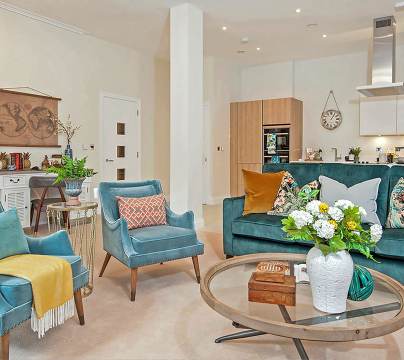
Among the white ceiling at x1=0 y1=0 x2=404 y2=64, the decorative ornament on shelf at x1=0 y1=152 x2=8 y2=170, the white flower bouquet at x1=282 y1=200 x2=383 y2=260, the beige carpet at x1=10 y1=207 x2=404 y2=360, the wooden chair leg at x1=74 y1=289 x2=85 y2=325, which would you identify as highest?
the white ceiling at x1=0 y1=0 x2=404 y2=64

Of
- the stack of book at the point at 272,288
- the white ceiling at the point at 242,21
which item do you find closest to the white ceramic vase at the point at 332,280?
the stack of book at the point at 272,288

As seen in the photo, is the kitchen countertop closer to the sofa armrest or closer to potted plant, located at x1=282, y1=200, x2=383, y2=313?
the sofa armrest

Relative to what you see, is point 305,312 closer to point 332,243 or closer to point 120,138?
point 332,243

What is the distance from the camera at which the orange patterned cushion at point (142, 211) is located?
320 cm

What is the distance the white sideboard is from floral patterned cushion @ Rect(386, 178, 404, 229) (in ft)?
14.0

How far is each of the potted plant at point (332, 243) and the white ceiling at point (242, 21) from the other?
4276 millimetres

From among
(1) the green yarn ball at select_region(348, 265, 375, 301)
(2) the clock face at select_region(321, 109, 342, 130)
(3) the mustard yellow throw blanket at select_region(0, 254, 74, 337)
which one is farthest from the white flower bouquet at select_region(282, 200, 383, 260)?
(2) the clock face at select_region(321, 109, 342, 130)

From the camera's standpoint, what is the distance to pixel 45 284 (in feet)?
6.61

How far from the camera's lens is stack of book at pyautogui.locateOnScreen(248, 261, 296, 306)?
187cm

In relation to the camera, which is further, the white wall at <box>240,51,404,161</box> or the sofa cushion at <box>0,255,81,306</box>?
the white wall at <box>240,51,404,161</box>

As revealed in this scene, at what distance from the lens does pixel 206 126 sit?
8.21 m

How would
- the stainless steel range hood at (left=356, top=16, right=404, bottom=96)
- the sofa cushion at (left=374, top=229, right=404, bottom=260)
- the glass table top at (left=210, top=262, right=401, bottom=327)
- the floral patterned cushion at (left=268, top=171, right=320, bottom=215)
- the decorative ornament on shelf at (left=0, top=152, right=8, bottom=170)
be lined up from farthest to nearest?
the stainless steel range hood at (left=356, top=16, right=404, bottom=96), the decorative ornament on shelf at (left=0, top=152, right=8, bottom=170), the floral patterned cushion at (left=268, top=171, right=320, bottom=215), the sofa cushion at (left=374, top=229, right=404, bottom=260), the glass table top at (left=210, top=262, right=401, bottom=327)

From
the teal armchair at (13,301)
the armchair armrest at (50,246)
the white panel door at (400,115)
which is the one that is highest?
the white panel door at (400,115)

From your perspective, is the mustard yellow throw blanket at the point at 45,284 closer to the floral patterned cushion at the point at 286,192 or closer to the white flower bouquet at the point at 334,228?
the white flower bouquet at the point at 334,228
